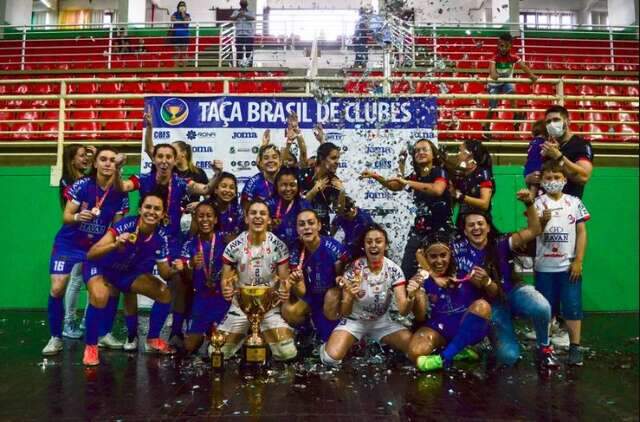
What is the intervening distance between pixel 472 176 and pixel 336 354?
1.89 meters

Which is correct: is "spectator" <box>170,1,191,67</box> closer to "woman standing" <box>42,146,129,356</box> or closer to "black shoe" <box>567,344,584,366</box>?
"woman standing" <box>42,146,129,356</box>

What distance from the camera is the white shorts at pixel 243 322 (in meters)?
3.77

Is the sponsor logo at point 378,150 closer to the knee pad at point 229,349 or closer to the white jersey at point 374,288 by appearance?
the white jersey at point 374,288

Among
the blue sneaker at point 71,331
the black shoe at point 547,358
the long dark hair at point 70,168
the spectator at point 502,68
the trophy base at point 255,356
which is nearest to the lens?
the trophy base at point 255,356

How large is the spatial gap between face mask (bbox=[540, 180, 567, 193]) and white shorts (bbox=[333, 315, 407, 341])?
1517 mm

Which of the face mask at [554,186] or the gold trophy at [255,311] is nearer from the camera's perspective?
the gold trophy at [255,311]

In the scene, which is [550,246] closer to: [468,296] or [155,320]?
[468,296]

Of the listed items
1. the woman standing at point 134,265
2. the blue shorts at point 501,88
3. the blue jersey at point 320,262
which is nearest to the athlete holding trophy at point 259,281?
the blue jersey at point 320,262

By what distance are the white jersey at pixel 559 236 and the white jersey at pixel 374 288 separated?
43.9 inches

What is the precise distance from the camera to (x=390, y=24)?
925 centimetres

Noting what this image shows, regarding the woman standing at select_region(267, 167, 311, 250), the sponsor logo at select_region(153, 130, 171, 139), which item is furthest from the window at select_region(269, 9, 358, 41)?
the woman standing at select_region(267, 167, 311, 250)

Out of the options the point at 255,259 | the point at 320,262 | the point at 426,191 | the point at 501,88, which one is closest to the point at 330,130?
the point at 426,191

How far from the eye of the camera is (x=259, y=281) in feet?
12.4

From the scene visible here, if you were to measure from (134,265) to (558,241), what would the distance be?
3.22 m
